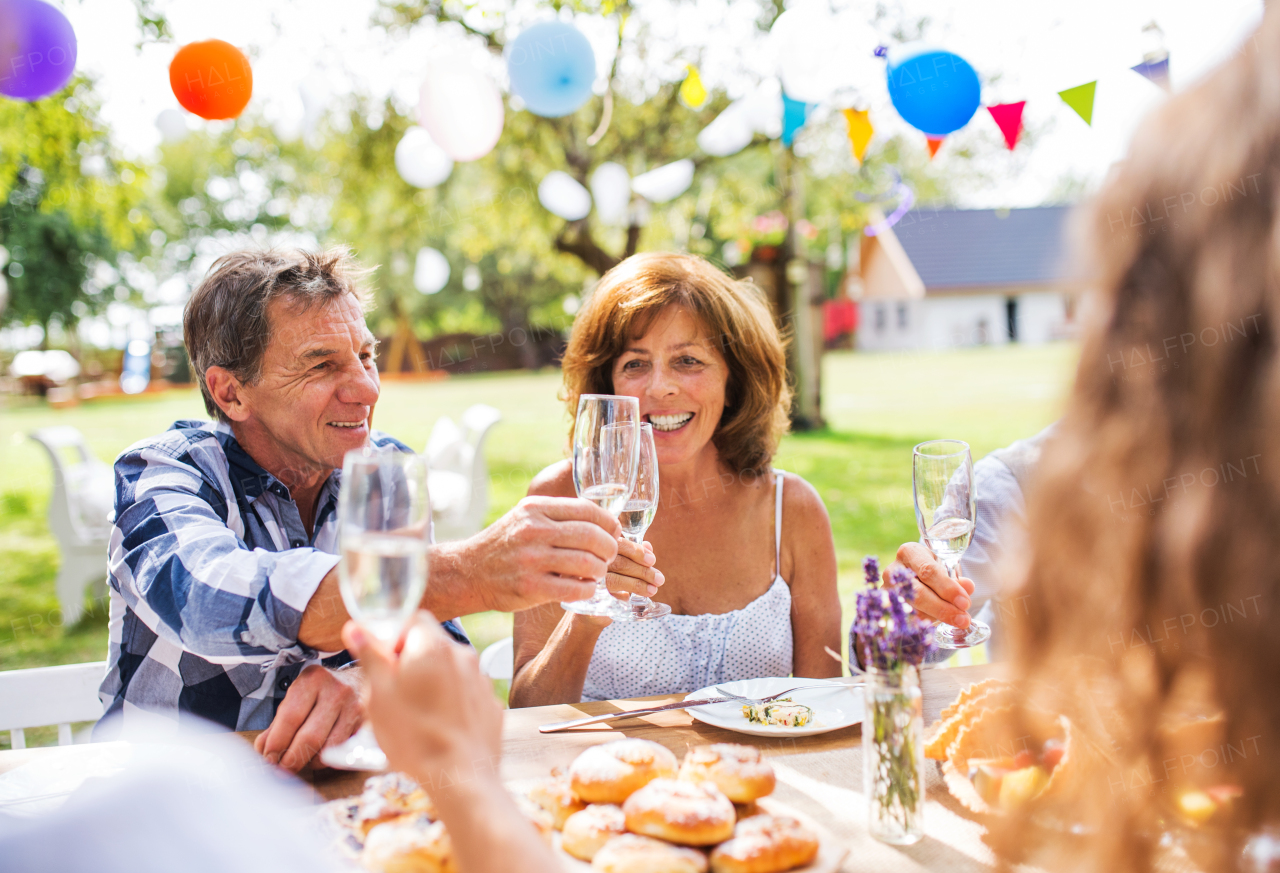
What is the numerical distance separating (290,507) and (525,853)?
167 cm

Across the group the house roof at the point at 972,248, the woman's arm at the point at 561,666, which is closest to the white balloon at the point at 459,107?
the woman's arm at the point at 561,666

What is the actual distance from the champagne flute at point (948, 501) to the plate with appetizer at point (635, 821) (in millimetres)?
876

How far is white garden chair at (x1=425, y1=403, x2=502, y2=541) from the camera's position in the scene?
6.48 meters

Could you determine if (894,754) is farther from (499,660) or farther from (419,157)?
(419,157)

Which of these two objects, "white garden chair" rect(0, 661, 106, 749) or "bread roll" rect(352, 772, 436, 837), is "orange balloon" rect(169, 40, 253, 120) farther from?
"bread roll" rect(352, 772, 436, 837)

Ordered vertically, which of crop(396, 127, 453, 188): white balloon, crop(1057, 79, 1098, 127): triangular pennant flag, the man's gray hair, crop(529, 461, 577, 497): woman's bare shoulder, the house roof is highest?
the house roof

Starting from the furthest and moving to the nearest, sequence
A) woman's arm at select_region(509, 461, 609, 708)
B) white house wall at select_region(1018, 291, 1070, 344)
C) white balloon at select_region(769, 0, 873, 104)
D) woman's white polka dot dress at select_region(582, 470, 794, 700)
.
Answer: white house wall at select_region(1018, 291, 1070, 344)
white balloon at select_region(769, 0, 873, 104)
woman's white polka dot dress at select_region(582, 470, 794, 700)
woman's arm at select_region(509, 461, 609, 708)

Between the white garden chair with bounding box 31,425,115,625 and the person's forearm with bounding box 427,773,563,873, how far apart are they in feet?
19.4

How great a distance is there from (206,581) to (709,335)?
5.38 ft

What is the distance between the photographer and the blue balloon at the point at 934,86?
4.43 metres

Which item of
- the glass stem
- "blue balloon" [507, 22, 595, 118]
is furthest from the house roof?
the glass stem

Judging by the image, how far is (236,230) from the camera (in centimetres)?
3769

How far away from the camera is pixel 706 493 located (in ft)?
9.69

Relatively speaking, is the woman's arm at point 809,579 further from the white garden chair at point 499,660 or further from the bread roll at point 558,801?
the bread roll at point 558,801
